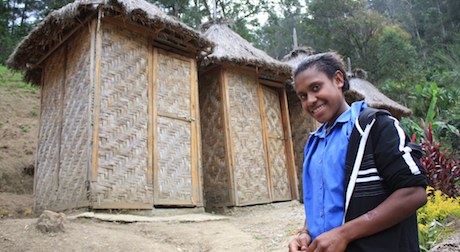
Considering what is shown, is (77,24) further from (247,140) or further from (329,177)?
(329,177)

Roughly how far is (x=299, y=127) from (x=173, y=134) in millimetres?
5113

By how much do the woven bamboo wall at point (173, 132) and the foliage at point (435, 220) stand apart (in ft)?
11.7

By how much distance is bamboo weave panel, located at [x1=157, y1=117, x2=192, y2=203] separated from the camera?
592 cm

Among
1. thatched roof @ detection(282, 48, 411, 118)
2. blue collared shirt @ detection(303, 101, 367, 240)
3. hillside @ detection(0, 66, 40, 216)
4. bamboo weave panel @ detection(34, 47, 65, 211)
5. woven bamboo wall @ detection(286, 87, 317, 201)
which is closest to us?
blue collared shirt @ detection(303, 101, 367, 240)

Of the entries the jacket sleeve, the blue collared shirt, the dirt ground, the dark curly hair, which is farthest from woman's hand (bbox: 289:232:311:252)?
the dirt ground

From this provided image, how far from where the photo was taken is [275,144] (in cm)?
853

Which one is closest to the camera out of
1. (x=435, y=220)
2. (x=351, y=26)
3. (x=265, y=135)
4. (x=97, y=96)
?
(x=435, y=220)

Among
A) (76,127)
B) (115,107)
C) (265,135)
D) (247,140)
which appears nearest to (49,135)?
(76,127)

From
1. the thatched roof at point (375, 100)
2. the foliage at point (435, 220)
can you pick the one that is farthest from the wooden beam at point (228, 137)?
the thatched roof at point (375, 100)

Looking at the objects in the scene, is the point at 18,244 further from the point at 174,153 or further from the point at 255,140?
the point at 255,140

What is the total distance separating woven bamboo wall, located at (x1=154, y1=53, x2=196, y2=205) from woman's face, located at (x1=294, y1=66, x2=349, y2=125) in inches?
179

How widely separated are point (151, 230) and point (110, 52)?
2.80 meters

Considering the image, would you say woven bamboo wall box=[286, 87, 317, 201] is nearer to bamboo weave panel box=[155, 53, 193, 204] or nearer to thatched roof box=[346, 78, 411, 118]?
thatched roof box=[346, 78, 411, 118]

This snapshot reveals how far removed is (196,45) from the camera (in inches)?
271
